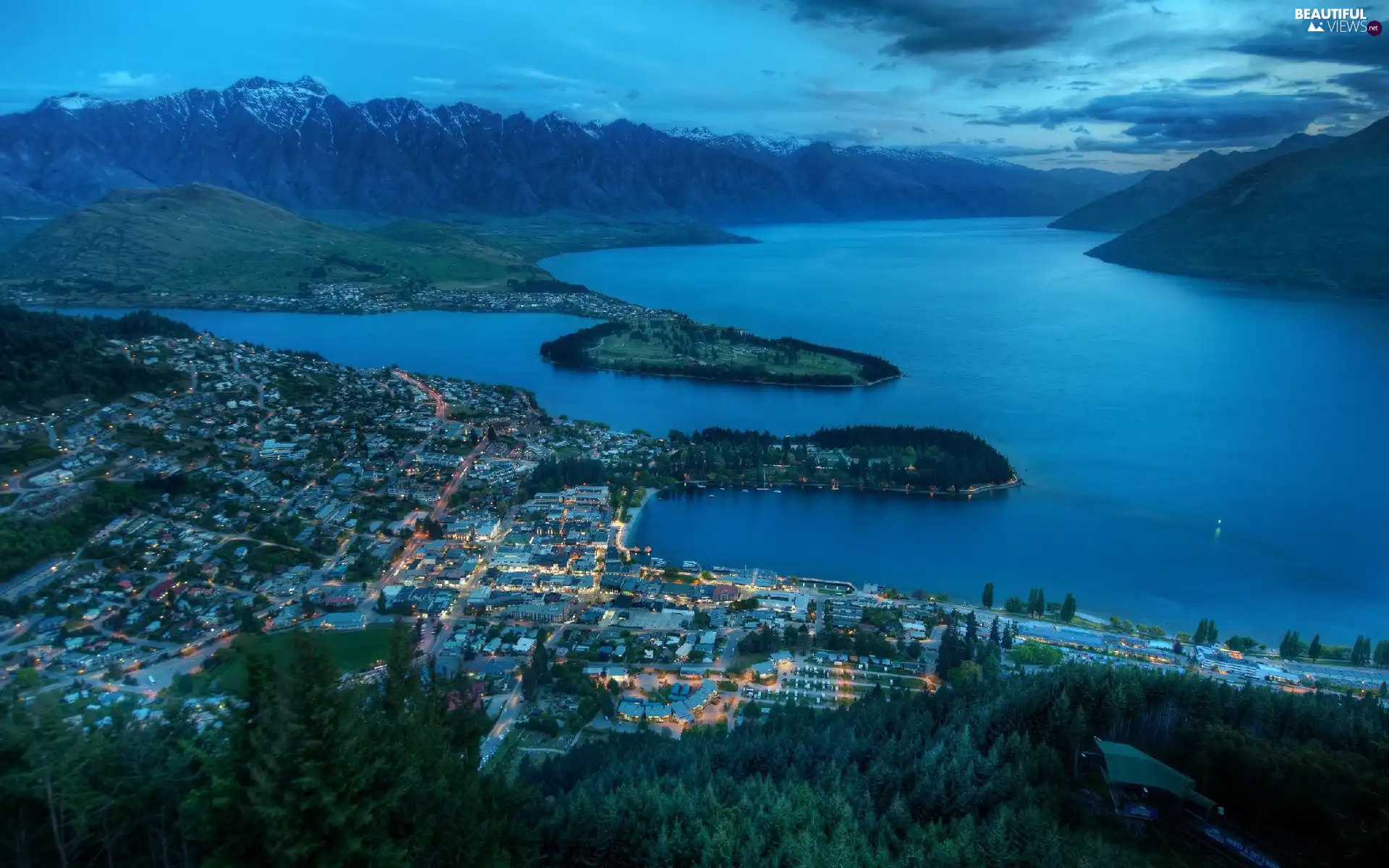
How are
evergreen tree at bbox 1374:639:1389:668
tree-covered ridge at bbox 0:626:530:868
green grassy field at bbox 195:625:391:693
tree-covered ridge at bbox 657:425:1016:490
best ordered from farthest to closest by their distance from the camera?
tree-covered ridge at bbox 657:425:1016:490, evergreen tree at bbox 1374:639:1389:668, green grassy field at bbox 195:625:391:693, tree-covered ridge at bbox 0:626:530:868

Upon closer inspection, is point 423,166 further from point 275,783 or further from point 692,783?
point 275,783

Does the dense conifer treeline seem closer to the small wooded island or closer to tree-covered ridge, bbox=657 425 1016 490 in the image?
tree-covered ridge, bbox=657 425 1016 490

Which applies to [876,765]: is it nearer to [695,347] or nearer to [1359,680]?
[1359,680]

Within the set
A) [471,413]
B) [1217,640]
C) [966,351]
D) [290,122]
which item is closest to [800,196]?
[290,122]

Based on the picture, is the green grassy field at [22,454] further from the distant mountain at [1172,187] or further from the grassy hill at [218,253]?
the distant mountain at [1172,187]

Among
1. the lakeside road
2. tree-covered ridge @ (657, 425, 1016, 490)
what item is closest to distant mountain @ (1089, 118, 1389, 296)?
tree-covered ridge @ (657, 425, 1016, 490)

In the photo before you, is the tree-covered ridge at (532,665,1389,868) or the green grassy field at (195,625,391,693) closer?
the tree-covered ridge at (532,665,1389,868)
